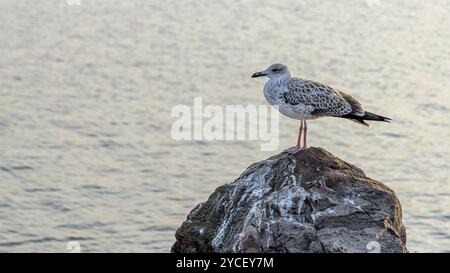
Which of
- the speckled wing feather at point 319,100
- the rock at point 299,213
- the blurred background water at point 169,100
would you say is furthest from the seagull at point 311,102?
the blurred background water at point 169,100

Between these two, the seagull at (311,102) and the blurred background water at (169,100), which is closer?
the seagull at (311,102)

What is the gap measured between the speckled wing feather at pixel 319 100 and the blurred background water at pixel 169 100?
8782 mm

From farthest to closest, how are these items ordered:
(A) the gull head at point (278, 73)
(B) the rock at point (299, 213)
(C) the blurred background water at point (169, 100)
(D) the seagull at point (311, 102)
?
(C) the blurred background water at point (169, 100), (A) the gull head at point (278, 73), (D) the seagull at point (311, 102), (B) the rock at point (299, 213)

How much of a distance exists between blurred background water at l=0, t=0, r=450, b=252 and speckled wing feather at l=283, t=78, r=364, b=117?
346 inches

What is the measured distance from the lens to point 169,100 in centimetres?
2927

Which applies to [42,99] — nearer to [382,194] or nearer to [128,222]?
[128,222]

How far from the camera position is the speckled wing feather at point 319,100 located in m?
13.7

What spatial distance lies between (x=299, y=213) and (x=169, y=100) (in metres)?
17.5

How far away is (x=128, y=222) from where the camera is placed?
22.9 meters

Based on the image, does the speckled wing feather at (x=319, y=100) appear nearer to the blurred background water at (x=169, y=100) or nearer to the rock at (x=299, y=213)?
the rock at (x=299, y=213)

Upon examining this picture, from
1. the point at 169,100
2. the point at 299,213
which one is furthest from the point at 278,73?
the point at 169,100

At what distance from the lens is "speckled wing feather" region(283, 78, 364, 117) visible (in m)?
13.7

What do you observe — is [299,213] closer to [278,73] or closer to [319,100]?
[319,100]

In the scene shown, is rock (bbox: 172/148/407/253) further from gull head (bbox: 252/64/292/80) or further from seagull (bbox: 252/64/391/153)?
gull head (bbox: 252/64/292/80)
